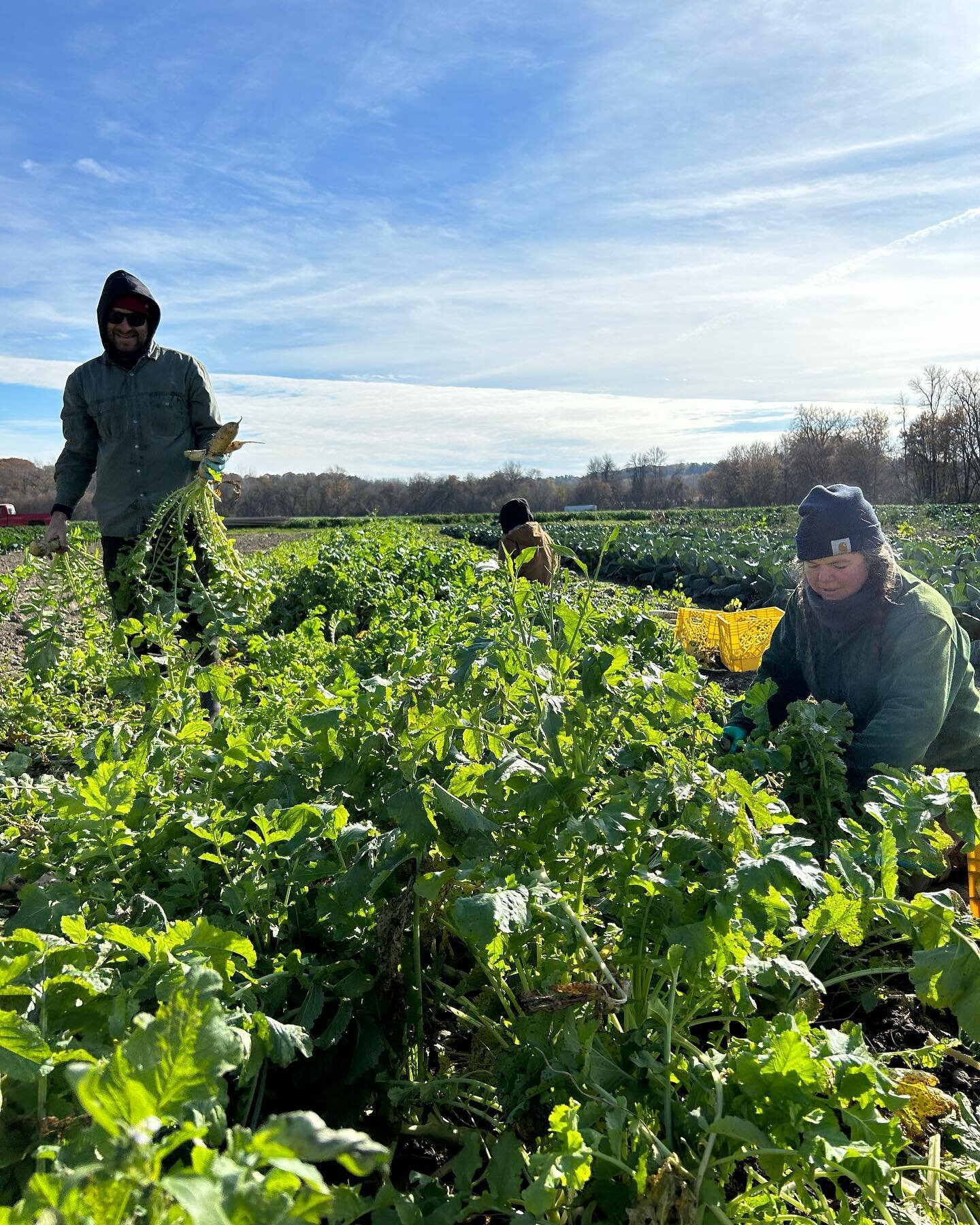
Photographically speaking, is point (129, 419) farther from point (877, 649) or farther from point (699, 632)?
point (699, 632)

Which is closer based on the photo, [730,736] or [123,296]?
[730,736]

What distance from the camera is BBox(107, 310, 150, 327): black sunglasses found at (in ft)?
14.6

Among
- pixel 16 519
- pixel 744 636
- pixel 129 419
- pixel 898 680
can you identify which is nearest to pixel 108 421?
pixel 129 419

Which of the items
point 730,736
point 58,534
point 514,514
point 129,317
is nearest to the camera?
point 730,736

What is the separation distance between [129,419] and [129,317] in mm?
519

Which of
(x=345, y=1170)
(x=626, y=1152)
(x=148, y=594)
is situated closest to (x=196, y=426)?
(x=148, y=594)

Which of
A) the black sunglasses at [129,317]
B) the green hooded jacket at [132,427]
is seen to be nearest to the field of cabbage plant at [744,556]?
the green hooded jacket at [132,427]

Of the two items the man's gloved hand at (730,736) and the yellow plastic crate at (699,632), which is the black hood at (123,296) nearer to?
the man's gloved hand at (730,736)

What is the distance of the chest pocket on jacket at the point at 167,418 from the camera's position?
4570mm

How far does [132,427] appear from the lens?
4582mm

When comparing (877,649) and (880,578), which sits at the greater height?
(880,578)

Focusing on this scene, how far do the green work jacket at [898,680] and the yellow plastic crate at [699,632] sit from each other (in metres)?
3.00

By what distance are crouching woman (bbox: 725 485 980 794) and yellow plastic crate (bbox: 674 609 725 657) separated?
3.17m

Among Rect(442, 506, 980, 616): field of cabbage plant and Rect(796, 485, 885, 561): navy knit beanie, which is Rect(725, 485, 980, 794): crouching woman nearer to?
Rect(796, 485, 885, 561): navy knit beanie
